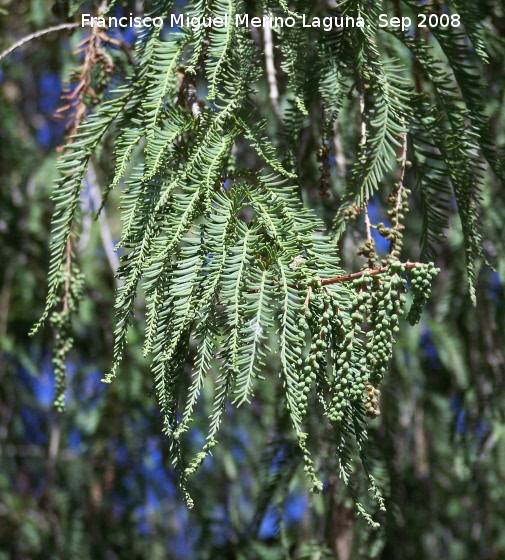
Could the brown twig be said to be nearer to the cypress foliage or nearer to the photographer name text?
the photographer name text

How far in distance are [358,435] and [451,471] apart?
179cm

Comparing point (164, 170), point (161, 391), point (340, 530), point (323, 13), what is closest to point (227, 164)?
point (164, 170)

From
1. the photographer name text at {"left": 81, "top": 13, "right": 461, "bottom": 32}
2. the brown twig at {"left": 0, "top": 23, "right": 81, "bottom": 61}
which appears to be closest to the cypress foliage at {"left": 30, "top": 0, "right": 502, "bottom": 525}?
the photographer name text at {"left": 81, "top": 13, "right": 461, "bottom": 32}

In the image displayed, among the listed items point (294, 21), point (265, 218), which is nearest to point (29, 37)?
point (294, 21)

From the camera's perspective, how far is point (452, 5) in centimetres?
116

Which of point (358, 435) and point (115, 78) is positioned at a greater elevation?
point (115, 78)

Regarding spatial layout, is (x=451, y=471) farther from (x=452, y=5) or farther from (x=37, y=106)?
(x=37, y=106)

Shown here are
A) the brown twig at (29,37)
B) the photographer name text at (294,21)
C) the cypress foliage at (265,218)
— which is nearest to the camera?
the cypress foliage at (265,218)

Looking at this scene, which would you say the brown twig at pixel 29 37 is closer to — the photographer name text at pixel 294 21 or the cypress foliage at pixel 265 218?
the photographer name text at pixel 294 21

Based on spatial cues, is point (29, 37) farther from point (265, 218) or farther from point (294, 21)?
point (265, 218)

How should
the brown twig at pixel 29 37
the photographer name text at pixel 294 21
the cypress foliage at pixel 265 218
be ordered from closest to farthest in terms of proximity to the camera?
the cypress foliage at pixel 265 218 < the photographer name text at pixel 294 21 < the brown twig at pixel 29 37

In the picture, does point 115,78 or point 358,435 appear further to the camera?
point 115,78

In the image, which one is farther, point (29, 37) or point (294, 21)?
point (29, 37)

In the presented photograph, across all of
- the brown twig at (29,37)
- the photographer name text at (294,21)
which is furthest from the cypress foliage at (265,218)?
the brown twig at (29,37)
